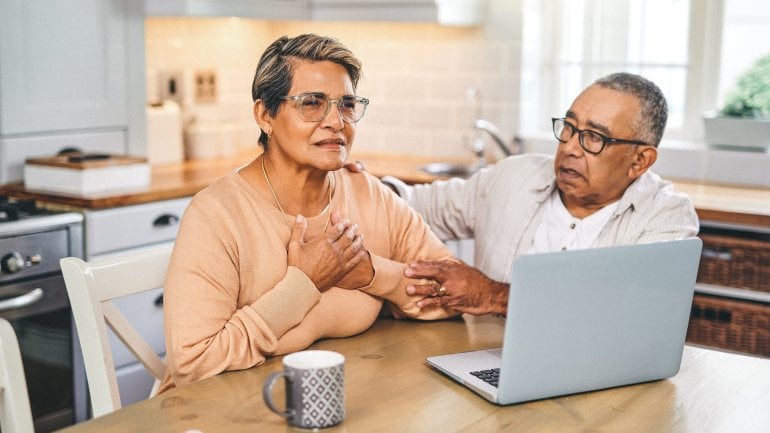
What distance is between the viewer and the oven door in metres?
2.72

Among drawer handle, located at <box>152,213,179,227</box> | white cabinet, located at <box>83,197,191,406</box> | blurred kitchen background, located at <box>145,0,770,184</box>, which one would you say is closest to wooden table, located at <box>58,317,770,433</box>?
white cabinet, located at <box>83,197,191,406</box>

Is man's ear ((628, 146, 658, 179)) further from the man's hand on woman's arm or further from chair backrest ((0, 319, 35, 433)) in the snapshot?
chair backrest ((0, 319, 35, 433))

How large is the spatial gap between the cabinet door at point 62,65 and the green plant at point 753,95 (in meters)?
2.27

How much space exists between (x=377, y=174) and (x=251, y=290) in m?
1.91

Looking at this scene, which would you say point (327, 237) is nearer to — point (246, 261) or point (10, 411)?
point (246, 261)

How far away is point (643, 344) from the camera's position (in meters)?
1.58

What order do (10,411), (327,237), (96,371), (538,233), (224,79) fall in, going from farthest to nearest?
(224,79) → (538,233) → (327,237) → (96,371) → (10,411)

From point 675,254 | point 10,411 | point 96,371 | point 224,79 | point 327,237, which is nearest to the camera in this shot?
point 10,411

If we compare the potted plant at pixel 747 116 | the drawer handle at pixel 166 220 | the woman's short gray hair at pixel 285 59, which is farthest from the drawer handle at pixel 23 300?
the potted plant at pixel 747 116

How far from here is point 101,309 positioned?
5.67ft

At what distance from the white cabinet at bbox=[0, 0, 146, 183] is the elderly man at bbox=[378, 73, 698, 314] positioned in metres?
1.41

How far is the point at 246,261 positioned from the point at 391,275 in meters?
0.32

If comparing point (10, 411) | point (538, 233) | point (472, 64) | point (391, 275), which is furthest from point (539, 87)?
point (10, 411)

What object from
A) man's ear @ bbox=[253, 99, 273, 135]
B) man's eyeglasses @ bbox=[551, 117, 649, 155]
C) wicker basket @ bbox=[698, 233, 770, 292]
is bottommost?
wicker basket @ bbox=[698, 233, 770, 292]
